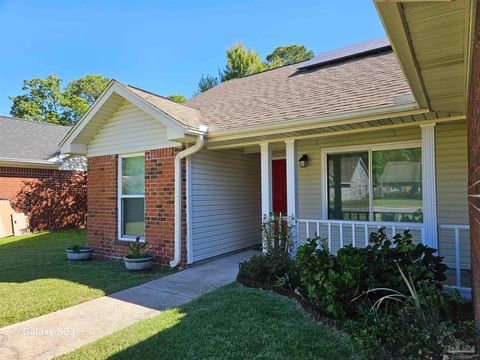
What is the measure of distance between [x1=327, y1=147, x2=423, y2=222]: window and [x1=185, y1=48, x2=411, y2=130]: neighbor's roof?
1.45 metres

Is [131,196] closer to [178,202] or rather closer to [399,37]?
[178,202]

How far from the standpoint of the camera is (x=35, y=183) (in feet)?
44.2

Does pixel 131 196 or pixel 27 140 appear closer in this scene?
pixel 131 196

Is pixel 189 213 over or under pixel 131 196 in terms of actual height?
under

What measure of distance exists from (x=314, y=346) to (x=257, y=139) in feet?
12.8

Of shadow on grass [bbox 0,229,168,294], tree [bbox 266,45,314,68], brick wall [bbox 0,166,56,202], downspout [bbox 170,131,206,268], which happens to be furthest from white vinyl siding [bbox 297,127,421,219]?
tree [bbox 266,45,314,68]

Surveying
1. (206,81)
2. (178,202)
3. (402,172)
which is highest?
(206,81)

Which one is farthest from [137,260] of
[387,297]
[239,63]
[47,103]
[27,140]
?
[47,103]

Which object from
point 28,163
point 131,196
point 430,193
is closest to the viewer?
point 430,193

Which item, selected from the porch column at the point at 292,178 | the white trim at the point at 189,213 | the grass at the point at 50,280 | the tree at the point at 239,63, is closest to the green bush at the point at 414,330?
the porch column at the point at 292,178

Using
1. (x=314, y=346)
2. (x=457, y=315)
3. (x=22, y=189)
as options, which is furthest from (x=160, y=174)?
(x=22, y=189)

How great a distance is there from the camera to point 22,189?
13.0 m

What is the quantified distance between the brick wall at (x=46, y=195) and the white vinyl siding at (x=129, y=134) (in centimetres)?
712

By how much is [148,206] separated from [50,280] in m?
2.27
